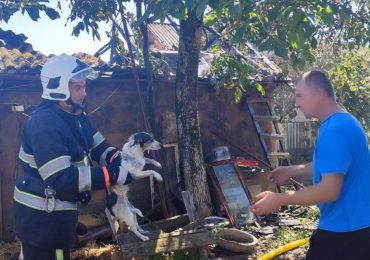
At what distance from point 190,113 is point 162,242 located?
2.34m

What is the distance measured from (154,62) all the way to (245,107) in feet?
8.43

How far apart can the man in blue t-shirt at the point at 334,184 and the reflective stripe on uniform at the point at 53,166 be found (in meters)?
1.32

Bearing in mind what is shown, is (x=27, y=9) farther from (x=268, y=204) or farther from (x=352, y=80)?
(x=352, y=80)

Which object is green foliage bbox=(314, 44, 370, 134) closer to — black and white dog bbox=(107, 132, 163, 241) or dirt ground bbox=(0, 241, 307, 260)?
dirt ground bbox=(0, 241, 307, 260)

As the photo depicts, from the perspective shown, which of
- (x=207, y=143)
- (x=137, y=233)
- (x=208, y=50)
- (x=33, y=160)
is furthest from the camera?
(x=208, y=50)

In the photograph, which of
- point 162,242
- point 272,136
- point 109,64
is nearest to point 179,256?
point 162,242

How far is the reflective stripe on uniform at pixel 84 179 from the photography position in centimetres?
274

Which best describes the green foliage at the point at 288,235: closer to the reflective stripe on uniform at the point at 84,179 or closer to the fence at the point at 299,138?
the reflective stripe on uniform at the point at 84,179

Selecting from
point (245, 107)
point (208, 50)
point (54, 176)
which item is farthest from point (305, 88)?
point (208, 50)

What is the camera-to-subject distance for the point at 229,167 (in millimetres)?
7570

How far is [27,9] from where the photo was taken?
15.0ft

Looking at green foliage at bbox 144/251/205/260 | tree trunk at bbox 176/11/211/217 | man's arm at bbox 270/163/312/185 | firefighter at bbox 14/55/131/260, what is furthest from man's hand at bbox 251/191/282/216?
tree trunk at bbox 176/11/211/217

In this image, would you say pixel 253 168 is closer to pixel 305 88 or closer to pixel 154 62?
pixel 154 62

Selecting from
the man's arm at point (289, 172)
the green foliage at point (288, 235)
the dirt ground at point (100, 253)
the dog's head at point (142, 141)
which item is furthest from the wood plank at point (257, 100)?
the man's arm at point (289, 172)
